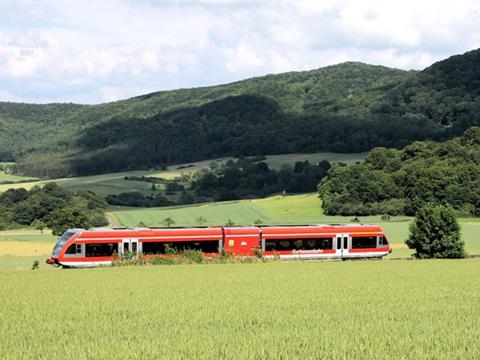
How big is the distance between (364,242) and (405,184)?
67.0m

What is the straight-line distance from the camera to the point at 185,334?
18.9 metres

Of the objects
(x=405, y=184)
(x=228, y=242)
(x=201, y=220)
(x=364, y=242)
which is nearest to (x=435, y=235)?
(x=364, y=242)

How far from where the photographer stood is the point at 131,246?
5031 centimetres

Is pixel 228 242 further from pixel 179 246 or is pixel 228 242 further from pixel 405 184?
pixel 405 184

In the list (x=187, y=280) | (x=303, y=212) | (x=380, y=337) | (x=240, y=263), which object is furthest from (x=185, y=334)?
(x=303, y=212)

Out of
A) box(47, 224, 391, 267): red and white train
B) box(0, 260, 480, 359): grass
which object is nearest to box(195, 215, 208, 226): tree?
box(47, 224, 391, 267): red and white train

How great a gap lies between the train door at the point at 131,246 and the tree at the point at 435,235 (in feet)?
60.0

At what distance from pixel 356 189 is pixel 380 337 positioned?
104948 millimetres

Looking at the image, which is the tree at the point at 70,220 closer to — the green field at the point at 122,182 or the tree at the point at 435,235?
the tree at the point at 435,235

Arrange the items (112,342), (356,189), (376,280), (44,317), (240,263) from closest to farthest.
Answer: (112,342)
(44,317)
(376,280)
(240,263)
(356,189)

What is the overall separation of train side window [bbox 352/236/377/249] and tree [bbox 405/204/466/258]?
7.86 feet

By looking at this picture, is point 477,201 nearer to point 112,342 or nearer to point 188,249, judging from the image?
point 188,249

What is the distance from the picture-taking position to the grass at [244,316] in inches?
646

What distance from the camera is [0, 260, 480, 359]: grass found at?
16406 millimetres
